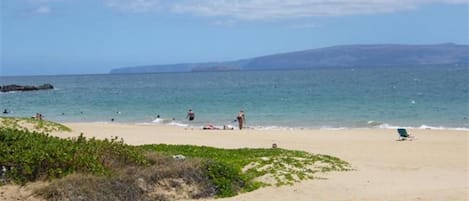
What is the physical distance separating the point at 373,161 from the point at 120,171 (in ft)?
28.4

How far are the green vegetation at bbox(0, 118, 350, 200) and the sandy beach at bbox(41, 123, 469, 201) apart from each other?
0.62 meters

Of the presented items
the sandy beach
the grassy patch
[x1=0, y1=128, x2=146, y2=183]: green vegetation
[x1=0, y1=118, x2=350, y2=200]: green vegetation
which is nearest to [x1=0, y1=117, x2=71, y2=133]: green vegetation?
the sandy beach

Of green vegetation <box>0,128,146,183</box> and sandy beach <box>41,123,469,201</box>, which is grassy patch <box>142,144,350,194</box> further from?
green vegetation <box>0,128,146,183</box>

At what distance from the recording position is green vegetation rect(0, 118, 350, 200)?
1066 centimetres

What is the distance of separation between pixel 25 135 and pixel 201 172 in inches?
150

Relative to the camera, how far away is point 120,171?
37.3 ft

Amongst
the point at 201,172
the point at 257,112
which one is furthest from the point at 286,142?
the point at 257,112

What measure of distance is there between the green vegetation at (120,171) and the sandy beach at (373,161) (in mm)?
622

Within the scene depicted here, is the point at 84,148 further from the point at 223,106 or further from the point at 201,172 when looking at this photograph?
the point at 223,106

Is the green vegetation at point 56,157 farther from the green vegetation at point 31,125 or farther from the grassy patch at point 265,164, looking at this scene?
the green vegetation at point 31,125

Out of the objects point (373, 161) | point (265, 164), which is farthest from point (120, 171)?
point (373, 161)

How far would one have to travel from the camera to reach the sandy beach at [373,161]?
11.8 metres

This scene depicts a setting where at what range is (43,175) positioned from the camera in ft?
35.2

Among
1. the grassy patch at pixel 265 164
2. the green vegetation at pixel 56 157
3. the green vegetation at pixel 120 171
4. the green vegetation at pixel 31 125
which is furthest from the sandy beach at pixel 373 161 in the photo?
the green vegetation at pixel 56 157
